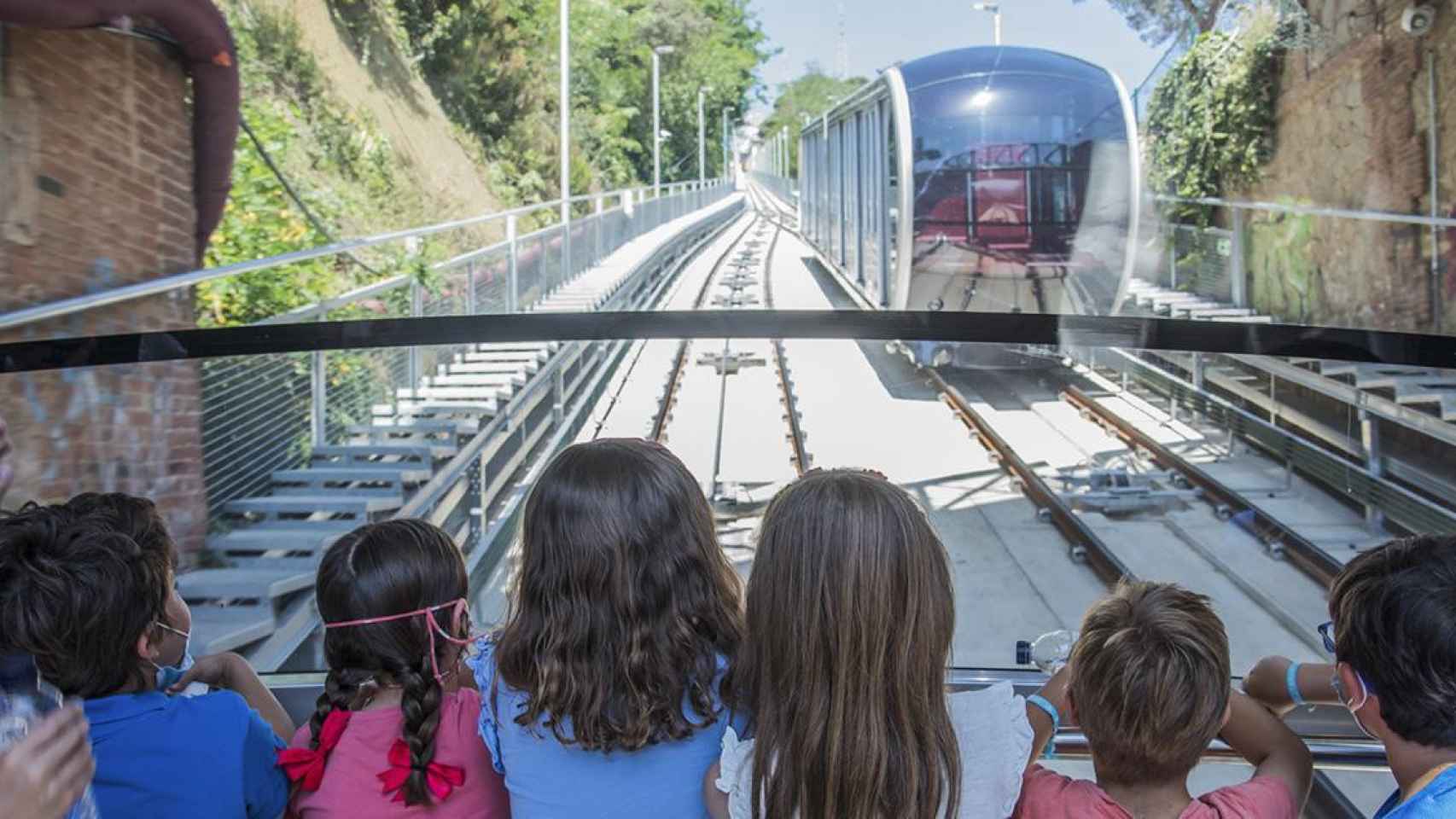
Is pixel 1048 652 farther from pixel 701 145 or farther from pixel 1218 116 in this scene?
pixel 1218 116

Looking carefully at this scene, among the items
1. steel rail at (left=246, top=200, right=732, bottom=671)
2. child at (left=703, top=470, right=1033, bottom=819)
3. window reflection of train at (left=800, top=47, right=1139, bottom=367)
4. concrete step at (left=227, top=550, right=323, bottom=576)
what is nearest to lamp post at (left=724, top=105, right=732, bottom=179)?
window reflection of train at (left=800, top=47, right=1139, bottom=367)

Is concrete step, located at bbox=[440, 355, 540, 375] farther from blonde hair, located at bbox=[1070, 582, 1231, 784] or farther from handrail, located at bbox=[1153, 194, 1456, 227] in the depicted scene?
handrail, located at bbox=[1153, 194, 1456, 227]

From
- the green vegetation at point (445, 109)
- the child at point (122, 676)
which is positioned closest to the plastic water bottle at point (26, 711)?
the child at point (122, 676)

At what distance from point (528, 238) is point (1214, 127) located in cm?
595

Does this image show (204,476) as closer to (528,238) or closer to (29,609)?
(29,609)

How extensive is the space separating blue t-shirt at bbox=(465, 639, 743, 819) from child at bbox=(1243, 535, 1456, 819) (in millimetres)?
754

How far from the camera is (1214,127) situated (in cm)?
970

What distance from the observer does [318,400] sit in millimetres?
4051

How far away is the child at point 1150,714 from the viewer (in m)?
1.43

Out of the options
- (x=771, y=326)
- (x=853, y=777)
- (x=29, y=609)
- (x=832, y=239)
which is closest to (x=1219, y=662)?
(x=853, y=777)

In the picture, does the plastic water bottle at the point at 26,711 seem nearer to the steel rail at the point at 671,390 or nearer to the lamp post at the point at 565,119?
the steel rail at the point at 671,390

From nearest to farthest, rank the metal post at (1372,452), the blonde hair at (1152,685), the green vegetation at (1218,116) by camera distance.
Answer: the blonde hair at (1152,685) < the metal post at (1372,452) < the green vegetation at (1218,116)

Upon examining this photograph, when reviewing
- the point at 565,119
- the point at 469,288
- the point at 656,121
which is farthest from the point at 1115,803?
the point at 656,121

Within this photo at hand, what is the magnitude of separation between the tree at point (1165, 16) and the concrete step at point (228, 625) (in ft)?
12.8
